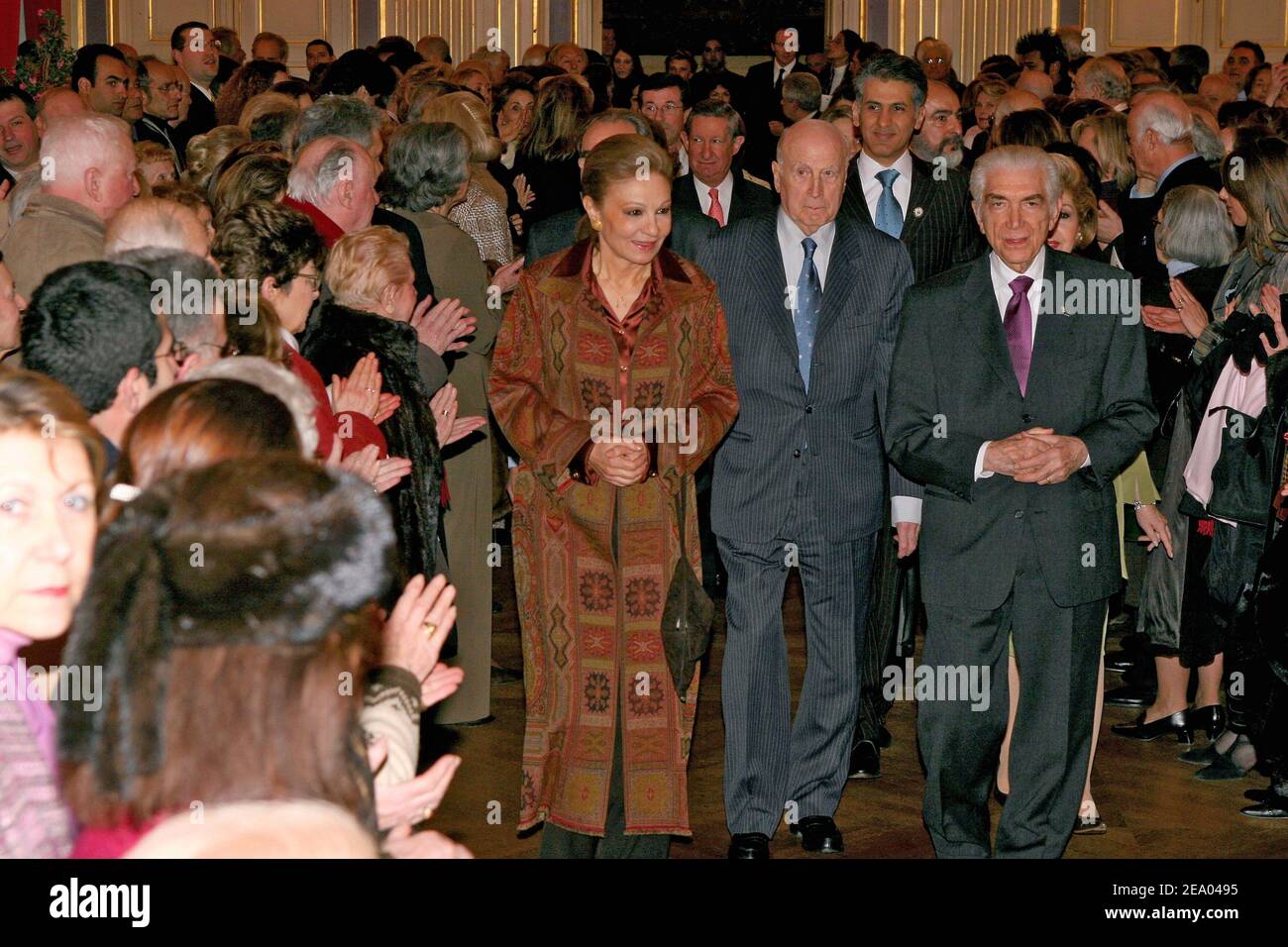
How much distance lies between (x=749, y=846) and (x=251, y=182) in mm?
2548

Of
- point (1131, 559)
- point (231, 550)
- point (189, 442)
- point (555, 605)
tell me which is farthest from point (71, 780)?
point (1131, 559)

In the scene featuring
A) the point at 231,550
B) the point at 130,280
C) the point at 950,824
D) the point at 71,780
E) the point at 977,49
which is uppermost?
the point at 977,49

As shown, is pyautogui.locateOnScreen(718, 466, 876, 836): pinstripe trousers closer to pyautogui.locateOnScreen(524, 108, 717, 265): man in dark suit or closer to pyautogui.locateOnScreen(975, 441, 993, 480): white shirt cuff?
pyautogui.locateOnScreen(975, 441, 993, 480): white shirt cuff

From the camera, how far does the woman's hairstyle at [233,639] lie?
1.74 meters

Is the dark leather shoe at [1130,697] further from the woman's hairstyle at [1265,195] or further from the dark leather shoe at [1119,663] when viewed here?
the woman's hairstyle at [1265,195]

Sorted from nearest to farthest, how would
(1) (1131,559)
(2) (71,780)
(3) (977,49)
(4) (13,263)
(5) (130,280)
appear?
(2) (71,780), (5) (130,280), (4) (13,263), (1) (1131,559), (3) (977,49)

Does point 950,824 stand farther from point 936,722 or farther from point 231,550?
point 231,550

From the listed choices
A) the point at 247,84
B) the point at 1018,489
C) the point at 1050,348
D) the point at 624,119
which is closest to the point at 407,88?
the point at 247,84

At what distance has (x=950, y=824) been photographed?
463 centimetres

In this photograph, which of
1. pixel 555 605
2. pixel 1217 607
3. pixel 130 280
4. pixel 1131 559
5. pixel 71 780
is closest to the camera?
pixel 71 780

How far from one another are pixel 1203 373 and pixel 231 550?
4.63 metres

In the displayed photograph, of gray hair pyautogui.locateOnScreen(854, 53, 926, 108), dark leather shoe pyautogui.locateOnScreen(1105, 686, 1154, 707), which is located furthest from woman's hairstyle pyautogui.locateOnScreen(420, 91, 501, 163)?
dark leather shoe pyautogui.locateOnScreen(1105, 686, 1154, 707)

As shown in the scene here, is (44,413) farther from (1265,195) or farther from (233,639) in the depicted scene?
(1265,195)

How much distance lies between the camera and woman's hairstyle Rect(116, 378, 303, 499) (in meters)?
2.32
